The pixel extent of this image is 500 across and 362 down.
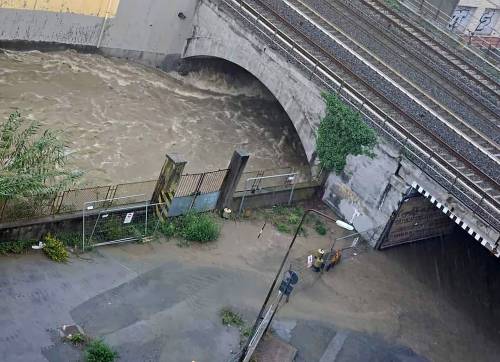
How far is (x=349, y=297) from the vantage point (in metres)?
26.0

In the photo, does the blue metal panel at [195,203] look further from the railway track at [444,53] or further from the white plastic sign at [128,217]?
the railway track at [444,53]

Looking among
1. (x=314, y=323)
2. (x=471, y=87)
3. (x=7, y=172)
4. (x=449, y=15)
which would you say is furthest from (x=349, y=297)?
(x=449, y=15)

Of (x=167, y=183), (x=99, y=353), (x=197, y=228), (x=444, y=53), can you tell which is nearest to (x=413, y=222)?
(x=197, y=228)

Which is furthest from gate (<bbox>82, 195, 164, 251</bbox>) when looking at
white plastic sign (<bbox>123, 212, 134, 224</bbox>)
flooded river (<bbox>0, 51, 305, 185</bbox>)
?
flooded river (<bbox>0, 51, 305, 185</bbox>)

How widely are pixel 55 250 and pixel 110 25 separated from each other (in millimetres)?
18349

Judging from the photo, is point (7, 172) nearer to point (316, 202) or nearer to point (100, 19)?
point (316, 202)

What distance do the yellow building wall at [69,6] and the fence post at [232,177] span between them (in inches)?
562

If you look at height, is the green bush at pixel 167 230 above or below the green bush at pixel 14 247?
above

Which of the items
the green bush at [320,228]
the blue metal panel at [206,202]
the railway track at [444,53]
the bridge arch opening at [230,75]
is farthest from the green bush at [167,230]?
the railway track at [444,53]

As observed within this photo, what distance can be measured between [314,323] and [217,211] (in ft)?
20.4

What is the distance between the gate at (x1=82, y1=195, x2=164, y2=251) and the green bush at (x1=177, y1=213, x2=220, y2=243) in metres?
1.01

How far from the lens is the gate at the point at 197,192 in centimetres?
2612

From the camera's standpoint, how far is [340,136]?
98.7 ft

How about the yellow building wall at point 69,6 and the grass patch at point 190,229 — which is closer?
the grass patch at point 190,229
